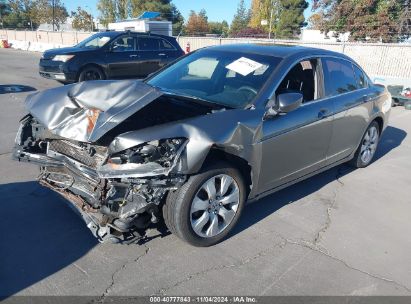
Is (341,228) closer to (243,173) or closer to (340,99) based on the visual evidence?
(243,173)

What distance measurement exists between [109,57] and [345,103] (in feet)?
27.4

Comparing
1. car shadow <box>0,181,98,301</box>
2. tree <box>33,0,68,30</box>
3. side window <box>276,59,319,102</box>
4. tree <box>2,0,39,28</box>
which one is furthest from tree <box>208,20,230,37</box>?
car shadow <box>0,181,98,301</box>

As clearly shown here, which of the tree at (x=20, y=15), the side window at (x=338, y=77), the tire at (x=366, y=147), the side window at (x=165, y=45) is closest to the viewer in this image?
the side window at (x=338, y=77)

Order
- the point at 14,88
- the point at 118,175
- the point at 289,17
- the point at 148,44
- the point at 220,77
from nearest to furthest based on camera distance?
the point at 118,175, the point at 220,77, the point at 14,88, the point at 148,44, the point at 289,17

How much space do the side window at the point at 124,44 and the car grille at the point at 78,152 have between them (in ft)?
27.8

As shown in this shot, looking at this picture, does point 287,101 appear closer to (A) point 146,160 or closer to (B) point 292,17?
(A) point 146,160

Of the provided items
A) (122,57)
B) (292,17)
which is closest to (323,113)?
(122,57)

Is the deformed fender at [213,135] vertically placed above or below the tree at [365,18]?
below

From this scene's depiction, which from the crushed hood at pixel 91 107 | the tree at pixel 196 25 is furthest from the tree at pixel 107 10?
the crushed hood at pixel 91 107

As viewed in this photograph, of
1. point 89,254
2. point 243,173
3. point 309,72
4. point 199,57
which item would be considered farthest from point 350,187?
point 89,254

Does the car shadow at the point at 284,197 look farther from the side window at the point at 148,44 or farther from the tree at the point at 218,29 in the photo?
the tree at the point at 218,29

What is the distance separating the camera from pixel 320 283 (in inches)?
118

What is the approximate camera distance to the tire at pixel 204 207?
3.03 m

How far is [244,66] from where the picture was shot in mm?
3988
